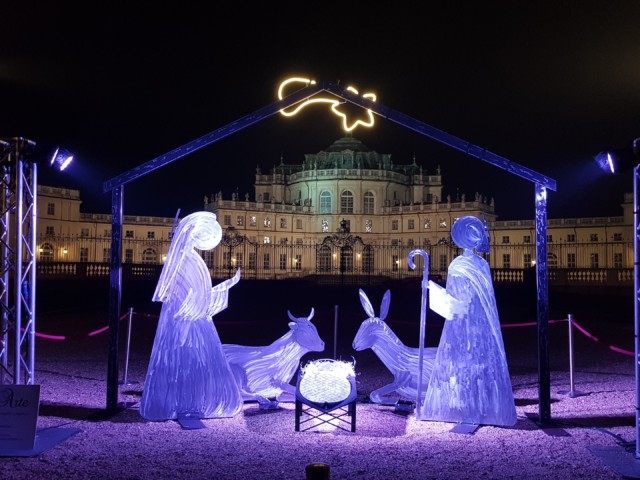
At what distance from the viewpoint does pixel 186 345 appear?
7.49 m

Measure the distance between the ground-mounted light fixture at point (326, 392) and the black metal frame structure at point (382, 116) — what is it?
2.40 meters

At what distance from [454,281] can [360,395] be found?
2.64 metres

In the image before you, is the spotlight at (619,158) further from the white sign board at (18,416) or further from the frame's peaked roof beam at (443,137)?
the white sign board at (18,416)

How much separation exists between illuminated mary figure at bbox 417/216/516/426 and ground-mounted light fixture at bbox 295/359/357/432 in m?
1.13

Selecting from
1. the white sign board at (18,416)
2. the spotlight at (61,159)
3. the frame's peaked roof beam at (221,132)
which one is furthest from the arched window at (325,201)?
the white sign board at (18,416)

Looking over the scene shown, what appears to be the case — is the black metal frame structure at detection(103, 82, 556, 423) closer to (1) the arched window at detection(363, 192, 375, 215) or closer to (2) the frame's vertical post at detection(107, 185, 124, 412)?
(2) the frame's vertical post at detection(107, 185, 124, 412)

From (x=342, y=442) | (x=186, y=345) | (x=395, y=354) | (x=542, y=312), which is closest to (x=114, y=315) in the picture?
(x=186, y=345)

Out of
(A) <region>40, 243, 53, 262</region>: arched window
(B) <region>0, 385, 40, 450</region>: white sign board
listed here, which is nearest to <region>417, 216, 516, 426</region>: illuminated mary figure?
(B) <region>0, 385, 40, 450</region>: white sign board

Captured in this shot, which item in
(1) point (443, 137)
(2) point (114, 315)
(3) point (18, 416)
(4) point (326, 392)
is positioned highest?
(1) point (443, 137)

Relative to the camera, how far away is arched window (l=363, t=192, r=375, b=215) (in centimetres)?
6066

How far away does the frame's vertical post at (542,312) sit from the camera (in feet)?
24.0

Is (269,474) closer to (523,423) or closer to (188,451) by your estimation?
(188,451)

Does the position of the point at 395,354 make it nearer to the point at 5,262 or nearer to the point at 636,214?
the point at 636,214

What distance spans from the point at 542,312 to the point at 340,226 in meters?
44.6
